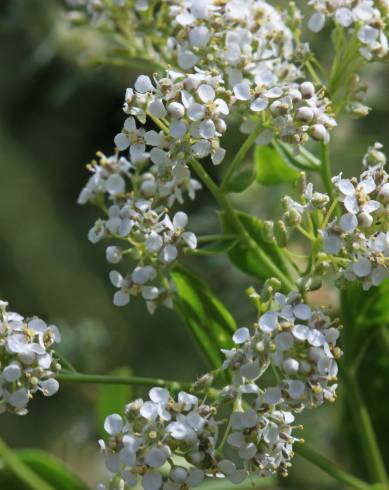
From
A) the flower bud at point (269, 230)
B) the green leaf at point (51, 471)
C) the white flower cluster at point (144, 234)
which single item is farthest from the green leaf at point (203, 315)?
the green leaf at point (51, 471)

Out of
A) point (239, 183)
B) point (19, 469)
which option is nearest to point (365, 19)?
point (239, 183)

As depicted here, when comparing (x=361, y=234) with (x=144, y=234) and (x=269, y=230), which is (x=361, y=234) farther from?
(x=144, y=234)

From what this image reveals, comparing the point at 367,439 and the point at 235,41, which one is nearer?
the point at 235,41

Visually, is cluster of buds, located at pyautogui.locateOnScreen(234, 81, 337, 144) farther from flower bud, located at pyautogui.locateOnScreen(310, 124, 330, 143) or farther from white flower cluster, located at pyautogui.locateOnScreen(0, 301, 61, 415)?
white flower cluster, located at pyautogui.locateOnScreen(0, 301, 61, 415)

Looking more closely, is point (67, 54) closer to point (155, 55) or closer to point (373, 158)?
point (155, 55)

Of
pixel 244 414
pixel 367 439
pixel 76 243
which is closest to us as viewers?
pixel 244 414

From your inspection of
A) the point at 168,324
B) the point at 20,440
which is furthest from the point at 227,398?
the point at 20,440
